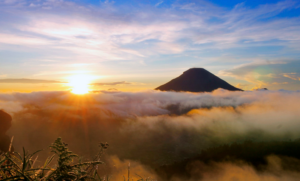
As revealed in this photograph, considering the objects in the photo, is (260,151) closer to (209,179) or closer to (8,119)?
(209,179)

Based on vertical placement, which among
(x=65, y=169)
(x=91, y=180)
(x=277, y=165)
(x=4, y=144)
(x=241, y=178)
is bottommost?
(x=241, y=178)

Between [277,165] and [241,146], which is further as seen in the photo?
Answer: [241,146]

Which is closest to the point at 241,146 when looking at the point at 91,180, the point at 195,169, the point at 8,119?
the point at 195,169

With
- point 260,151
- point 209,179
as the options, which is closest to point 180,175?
point 209,179

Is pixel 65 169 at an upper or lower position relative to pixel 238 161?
upper

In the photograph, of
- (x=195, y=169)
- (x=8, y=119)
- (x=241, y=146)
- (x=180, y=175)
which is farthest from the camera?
(x=241, y=146)

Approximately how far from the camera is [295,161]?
181 m

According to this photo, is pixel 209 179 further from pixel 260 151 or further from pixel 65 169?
pixel 65 169

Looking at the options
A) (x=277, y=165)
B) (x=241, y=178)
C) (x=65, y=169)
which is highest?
(x=65, y=169)

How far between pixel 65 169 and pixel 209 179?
672 ft

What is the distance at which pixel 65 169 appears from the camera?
2408mm

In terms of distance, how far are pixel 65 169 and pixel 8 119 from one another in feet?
303

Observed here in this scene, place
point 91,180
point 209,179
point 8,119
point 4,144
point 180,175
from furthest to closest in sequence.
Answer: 1. point 209,179
2. point 180,175
3. point 8,119
4. point 4,144
5. point 91,180

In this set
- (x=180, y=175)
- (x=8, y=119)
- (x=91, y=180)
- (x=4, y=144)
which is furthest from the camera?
(x=180, y=175)
